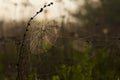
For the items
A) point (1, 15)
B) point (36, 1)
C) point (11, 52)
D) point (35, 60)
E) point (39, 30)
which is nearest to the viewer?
point (39, 30)

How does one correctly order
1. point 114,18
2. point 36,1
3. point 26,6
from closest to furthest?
point 36,1, point 26,6, point 114,18

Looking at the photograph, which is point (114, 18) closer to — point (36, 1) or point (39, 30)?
point (36, 1)

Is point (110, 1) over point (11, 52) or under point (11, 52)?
over

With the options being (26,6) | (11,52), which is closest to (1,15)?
(11,52)

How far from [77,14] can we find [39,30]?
2164 cm

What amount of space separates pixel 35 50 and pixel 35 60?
739 mm

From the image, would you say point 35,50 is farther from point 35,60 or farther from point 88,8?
point 88,8

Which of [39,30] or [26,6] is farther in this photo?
[26,6]

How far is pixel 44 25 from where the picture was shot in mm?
4059

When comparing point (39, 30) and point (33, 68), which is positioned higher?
point (39, 30)

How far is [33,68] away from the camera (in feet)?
15.9

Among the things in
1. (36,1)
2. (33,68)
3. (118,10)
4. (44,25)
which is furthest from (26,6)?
(118,10)

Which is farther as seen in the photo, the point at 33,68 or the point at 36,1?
the point at 36,1

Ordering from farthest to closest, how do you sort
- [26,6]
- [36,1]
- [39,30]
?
[26,6]
[36,1]
[39,30]
